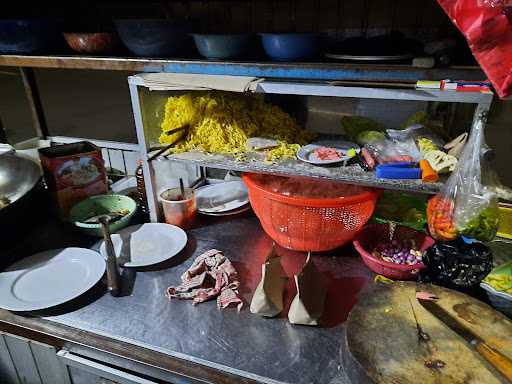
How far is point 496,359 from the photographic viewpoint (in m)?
0.81

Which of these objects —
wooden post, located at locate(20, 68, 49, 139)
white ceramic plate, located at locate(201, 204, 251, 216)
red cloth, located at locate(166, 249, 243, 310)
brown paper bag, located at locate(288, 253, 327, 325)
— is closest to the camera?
brown paper bag, located at locate(288, 253, 327, 325)

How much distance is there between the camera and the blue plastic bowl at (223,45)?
122 centimetres

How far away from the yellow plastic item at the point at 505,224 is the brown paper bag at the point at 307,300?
0.71m

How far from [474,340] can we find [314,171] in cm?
61

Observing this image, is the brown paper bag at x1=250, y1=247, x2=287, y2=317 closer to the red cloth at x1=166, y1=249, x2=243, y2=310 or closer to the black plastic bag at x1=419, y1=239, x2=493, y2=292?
the red cloth at x1=166, y1=249, x2=243, y2=310

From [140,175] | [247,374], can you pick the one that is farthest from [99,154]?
[247,374]

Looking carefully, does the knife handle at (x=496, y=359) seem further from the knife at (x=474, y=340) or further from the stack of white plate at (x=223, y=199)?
the stack of white plate at (x=223, y=199)

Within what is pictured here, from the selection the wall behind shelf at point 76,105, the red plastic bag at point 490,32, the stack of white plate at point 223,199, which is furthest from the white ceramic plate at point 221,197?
the red plastic bag at point 490,32

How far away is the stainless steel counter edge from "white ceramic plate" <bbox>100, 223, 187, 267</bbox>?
0.30m

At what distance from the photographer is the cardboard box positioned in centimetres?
149

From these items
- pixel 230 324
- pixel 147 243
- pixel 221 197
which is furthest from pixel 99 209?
pixel 230 324

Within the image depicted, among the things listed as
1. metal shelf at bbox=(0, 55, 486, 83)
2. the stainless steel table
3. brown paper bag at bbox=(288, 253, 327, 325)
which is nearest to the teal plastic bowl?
the stainless steel table

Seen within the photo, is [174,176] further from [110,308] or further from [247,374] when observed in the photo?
[247,374]

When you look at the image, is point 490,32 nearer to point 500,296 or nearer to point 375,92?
point 375,92
